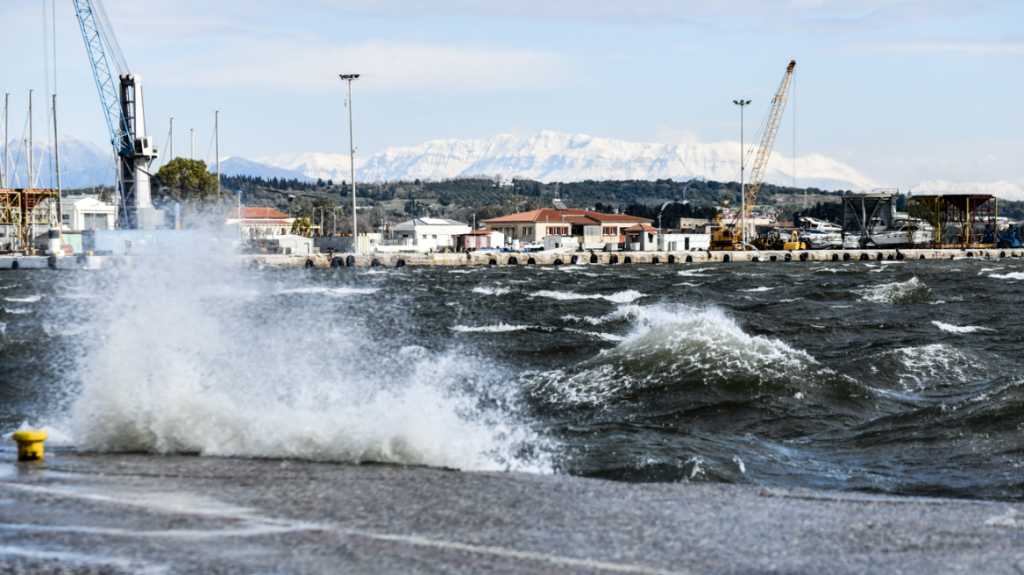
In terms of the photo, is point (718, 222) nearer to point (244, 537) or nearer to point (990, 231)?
point (990, 231)

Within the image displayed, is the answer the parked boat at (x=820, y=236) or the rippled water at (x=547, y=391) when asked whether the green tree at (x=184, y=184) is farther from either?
the parked boat at (x=820, y=236)

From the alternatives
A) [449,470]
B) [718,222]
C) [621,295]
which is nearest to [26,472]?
[449,470]

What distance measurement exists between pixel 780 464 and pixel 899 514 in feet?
9.02

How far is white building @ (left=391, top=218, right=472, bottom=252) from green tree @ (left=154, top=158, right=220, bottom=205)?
2322 centimetres

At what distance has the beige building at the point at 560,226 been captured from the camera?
389ft

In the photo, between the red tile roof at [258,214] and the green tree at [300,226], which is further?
the red tile roof at [258,214]

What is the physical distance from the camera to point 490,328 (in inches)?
895

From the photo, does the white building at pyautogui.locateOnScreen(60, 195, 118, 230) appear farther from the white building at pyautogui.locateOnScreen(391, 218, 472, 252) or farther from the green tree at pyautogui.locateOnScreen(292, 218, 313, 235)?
the white building at pyautogui.locateOnScreen(391, 218, 472, 252)

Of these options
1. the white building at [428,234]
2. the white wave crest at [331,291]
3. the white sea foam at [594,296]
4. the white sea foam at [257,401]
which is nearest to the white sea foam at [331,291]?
the white wave crest at [331,291]

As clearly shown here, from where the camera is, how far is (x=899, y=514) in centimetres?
641

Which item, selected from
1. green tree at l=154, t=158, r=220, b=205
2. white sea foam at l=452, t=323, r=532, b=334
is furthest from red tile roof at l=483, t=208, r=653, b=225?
white sea foam at l=452, t=323, r=532, b=334

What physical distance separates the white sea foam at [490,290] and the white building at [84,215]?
66.6 meters

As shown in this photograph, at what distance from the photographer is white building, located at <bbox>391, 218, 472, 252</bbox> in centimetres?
10344

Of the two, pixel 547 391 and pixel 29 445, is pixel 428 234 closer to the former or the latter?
pixel 547 391
